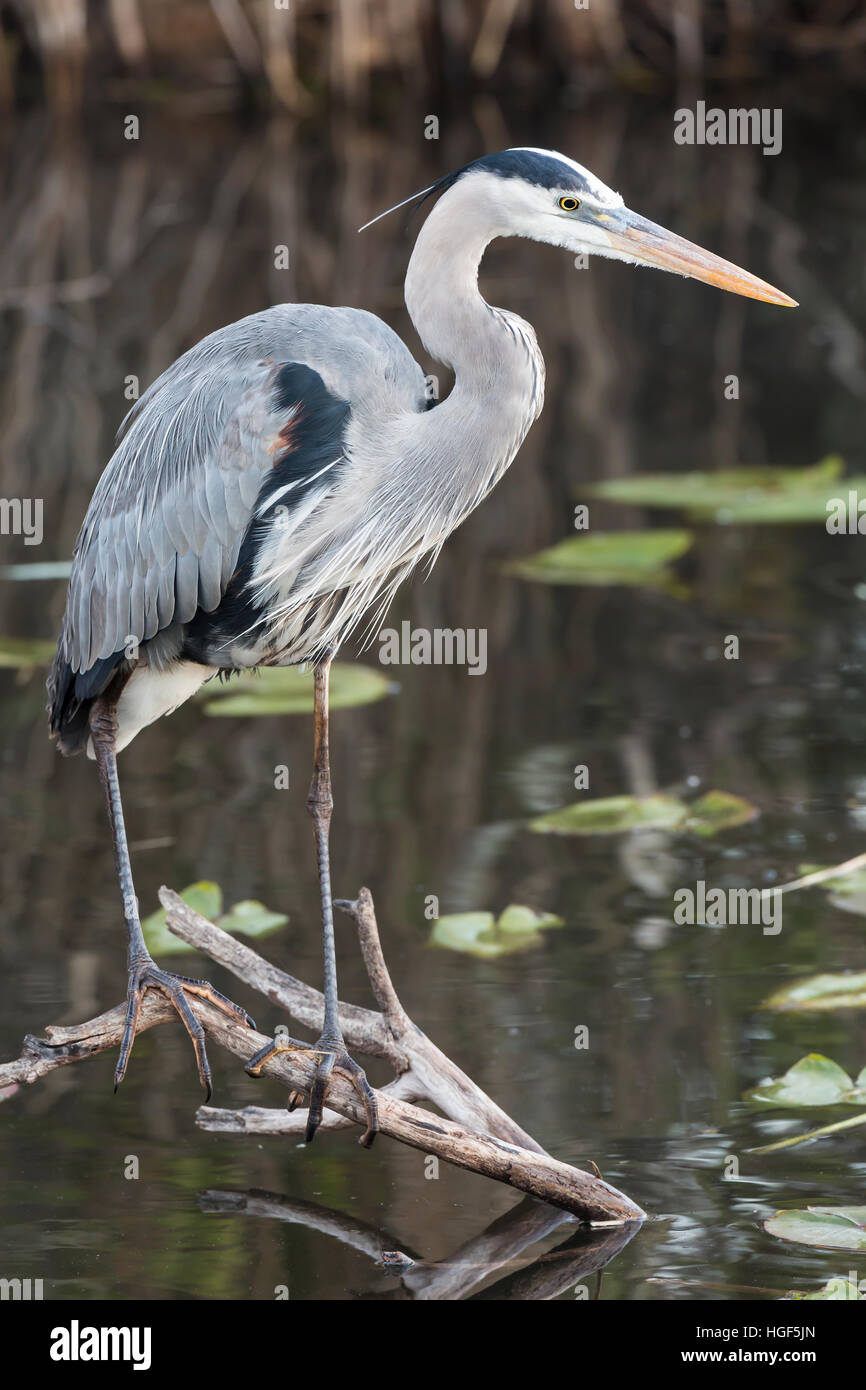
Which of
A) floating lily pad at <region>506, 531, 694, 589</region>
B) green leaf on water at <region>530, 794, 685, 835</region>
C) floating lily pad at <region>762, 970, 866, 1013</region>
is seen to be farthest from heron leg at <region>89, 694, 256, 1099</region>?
floating lily pad at <region>506, 531, 694, 589</region>

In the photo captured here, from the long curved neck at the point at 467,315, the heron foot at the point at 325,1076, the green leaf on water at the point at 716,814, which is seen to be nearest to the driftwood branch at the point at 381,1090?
the heron foot at the point at 325,1076

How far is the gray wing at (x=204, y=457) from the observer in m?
4.22

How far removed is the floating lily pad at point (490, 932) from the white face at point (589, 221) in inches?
79.8

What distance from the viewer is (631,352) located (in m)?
11.4

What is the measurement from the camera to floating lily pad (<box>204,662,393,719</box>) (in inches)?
269

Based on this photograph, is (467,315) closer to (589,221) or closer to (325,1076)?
(589,221)

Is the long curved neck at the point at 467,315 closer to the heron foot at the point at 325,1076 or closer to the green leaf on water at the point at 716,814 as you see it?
the heron foot at the point at 325,1076

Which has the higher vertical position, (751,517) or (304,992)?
(751,517)

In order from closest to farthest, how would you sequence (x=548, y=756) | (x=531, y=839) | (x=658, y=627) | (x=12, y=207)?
(x=531, y=839) < (x=548, y=756) < (x=658, y=627) < (x=12, y=207)

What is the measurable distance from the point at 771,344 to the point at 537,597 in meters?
4.10

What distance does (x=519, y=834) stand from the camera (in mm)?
6035

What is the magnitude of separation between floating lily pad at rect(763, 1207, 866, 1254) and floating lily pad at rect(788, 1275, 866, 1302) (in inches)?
6.6
